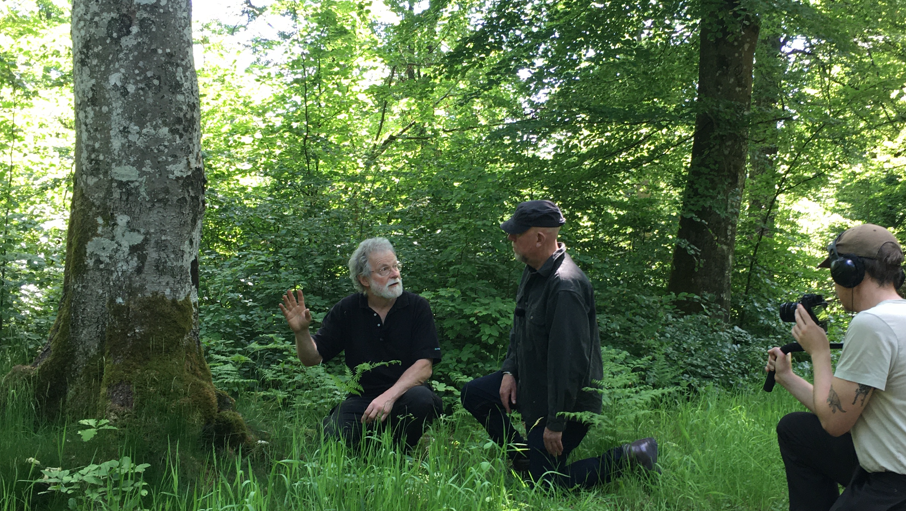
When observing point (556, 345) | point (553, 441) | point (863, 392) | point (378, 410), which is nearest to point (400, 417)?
point (378, 410)

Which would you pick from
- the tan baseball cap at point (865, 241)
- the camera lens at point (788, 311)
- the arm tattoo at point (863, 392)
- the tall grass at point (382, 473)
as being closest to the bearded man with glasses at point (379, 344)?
the tall grass at point (382, 473)

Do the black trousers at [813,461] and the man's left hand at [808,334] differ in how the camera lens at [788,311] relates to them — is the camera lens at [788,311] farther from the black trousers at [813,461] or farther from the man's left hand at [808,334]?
the black trousers at [813,461]

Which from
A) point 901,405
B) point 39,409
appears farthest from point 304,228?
point 901,405

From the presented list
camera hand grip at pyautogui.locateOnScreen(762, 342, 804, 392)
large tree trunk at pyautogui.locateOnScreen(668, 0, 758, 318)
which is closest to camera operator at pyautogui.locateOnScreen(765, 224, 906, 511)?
camera hand grip at pyautogui.locateOnScreen(762, 342, 804, 392)

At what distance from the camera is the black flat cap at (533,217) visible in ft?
12.3

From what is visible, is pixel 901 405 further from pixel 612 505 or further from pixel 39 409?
pixel 39 409

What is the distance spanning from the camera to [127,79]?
344 centimetres

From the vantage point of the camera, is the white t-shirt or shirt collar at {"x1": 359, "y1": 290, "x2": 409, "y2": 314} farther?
shirt collar at {"x1": 359, "y1": 290, "x2": 409, "y2": 314}

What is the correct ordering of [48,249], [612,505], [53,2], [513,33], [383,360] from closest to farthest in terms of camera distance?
[612,505]
[383,360]
[48,249]
[513,33]
[53,2]

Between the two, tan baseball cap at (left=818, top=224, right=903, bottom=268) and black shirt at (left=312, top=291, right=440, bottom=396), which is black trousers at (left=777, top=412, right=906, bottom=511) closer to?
tan baseball cap at (left=818, top=224, right=903, bottom=268)

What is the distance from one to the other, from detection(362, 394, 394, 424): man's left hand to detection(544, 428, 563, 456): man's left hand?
0.99 m

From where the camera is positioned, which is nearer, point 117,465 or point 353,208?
point 117,465

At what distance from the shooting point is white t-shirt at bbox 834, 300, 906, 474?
2.29 metres

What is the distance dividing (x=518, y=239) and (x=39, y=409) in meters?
3.02
